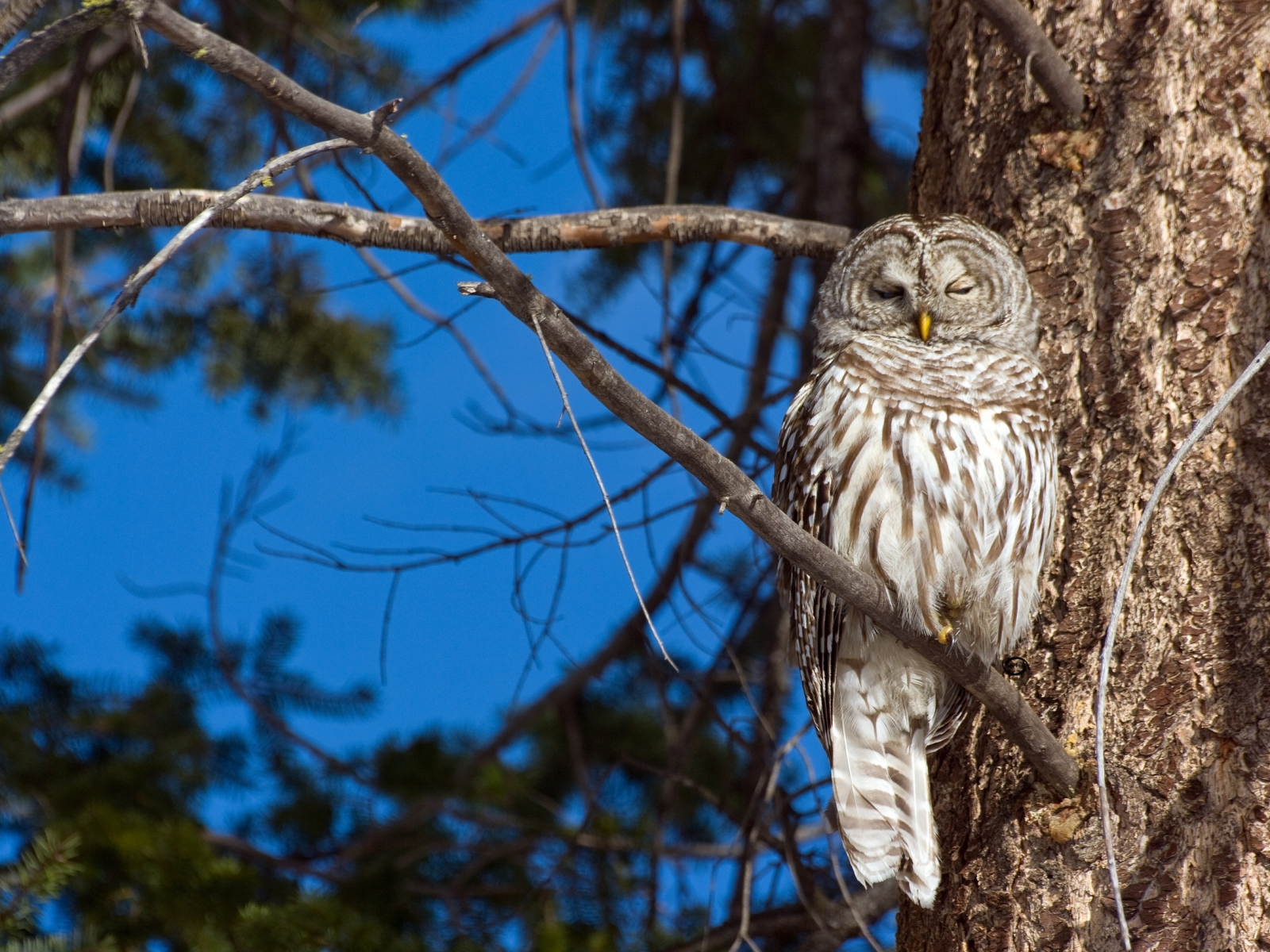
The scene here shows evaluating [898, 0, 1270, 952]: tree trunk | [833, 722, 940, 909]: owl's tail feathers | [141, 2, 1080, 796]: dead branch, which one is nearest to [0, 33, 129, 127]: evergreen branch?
[141, 2, 1080, 796]: dead branch

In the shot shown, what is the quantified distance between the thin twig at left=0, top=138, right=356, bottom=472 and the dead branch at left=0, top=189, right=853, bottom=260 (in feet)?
2.30

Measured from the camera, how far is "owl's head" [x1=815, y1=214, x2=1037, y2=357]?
2543 mm

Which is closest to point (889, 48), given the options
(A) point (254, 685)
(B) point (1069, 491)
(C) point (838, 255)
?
(C) point (838, 255)

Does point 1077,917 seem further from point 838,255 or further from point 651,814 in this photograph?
point 651,814

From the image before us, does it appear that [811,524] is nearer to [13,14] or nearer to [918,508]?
[918,508]

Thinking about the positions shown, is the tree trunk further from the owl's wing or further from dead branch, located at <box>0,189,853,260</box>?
dead branch, located at <box>0,189,853,260</box>

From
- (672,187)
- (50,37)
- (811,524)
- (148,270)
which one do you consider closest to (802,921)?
(811,524)

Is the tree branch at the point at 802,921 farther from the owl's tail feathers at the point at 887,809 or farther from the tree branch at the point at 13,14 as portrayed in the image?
the tree branch at the point at 13,14

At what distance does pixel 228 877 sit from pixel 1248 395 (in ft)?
9.34

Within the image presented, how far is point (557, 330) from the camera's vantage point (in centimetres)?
152

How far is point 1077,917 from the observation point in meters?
2.09

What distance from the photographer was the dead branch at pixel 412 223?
2203 millimetres

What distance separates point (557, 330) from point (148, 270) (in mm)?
496


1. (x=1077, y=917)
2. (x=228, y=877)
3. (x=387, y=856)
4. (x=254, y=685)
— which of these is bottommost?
(x=1077, y=917)
